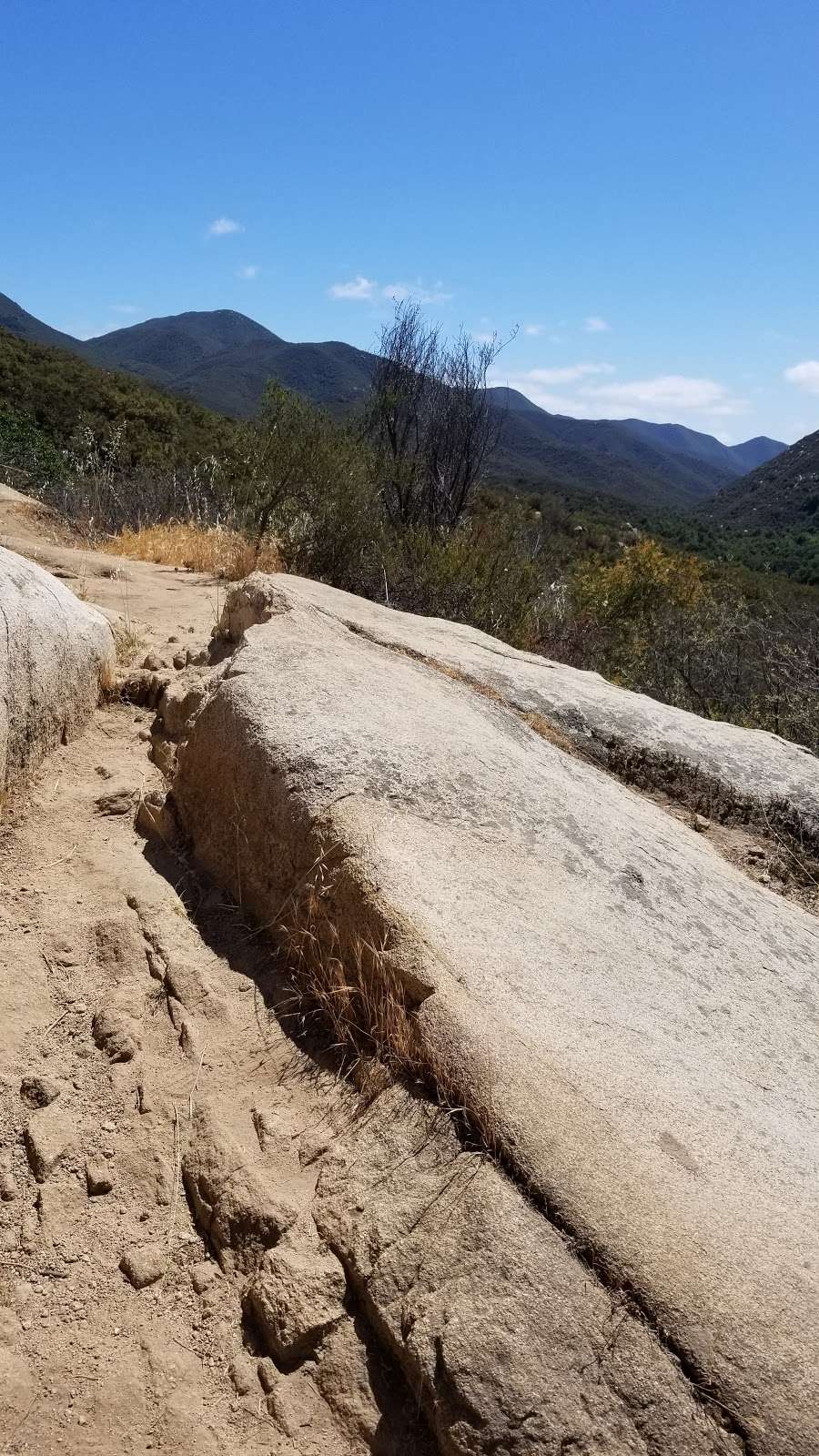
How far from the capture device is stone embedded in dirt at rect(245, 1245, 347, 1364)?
1479 mm

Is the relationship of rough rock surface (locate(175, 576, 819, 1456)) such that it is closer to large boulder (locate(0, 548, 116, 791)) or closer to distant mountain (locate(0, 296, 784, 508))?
large boulder (locate(0, 548, 116, 791))

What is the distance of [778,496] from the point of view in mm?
47812

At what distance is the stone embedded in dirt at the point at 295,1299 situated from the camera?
1.48 meters

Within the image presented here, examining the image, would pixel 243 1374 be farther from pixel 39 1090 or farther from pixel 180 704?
pixel 180 704

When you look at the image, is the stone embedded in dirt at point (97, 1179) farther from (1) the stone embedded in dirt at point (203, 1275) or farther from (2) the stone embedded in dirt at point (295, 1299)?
(2) the stone embedded in dirt at point (295, 1299)

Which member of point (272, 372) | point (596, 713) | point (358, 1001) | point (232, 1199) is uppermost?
point (272, 372)

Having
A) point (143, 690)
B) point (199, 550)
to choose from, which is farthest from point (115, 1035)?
point (199, 550)

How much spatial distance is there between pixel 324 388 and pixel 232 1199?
3779 inches

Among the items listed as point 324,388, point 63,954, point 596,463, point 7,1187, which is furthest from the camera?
point 324,388

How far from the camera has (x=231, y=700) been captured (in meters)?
2.63

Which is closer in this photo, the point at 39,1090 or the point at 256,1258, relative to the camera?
the point at 256,1258

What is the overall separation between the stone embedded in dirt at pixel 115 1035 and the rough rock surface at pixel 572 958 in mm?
426

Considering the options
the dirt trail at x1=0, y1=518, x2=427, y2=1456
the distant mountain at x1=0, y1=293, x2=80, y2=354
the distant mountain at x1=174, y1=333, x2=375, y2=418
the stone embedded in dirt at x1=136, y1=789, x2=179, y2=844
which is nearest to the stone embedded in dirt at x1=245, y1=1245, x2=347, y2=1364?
the dirt trail at x1=0, y1=518, x2=427, y2=1456

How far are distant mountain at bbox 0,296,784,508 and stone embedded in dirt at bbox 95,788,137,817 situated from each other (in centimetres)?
4475
